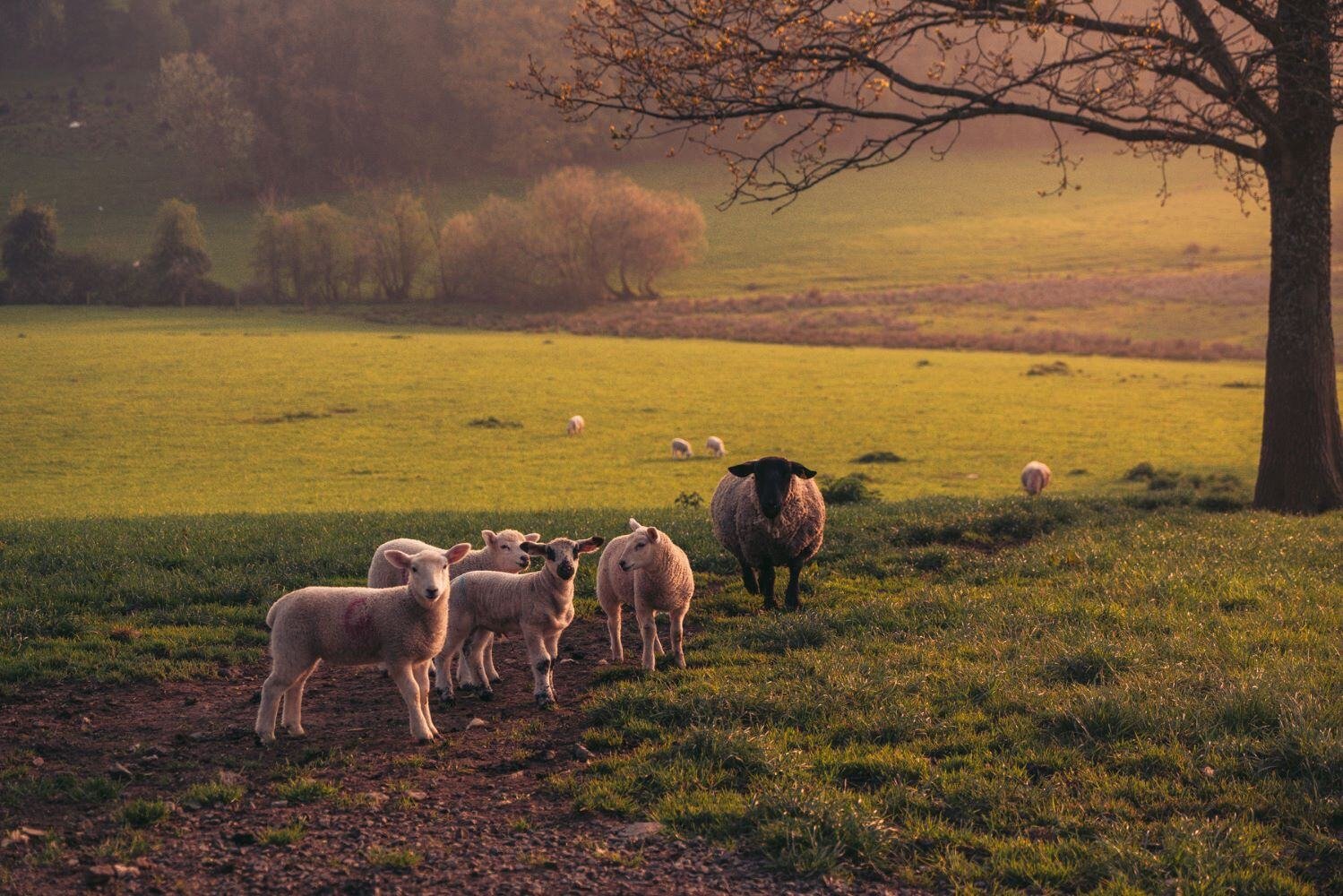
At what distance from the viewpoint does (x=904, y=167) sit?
454ft

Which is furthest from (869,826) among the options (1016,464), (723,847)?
(1016,464)

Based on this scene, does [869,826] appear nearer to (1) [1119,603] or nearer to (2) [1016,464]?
(1) [1119,603]

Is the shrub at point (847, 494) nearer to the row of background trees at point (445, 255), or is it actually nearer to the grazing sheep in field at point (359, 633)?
the grazing sheep in field at point (359, 633)

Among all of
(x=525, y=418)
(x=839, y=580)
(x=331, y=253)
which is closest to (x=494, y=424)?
(x=525, y=418)

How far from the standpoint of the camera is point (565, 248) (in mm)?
84562

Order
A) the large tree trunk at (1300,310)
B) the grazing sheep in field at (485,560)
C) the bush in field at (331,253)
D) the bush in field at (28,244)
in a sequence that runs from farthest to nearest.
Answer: the bush in field at (331,253), the bush in field at (28,244), the large tree trunk at (1300,310), the grazing sheep in field at (485,560)

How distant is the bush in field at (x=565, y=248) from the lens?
84.7 m

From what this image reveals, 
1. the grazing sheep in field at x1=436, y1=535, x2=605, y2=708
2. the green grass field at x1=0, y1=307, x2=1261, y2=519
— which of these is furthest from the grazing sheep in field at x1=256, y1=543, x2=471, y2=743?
the green grass field at x1=0, y1=307, x2=1261, y2=519

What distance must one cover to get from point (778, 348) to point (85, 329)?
3869 centimetres

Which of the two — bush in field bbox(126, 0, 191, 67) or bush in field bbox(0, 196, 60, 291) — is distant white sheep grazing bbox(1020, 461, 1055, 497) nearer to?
bush in field bbox(0, 196, 60, 291)

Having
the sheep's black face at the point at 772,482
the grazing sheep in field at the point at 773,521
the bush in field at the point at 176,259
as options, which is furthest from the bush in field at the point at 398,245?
the sheep's black face at the point at 772,482

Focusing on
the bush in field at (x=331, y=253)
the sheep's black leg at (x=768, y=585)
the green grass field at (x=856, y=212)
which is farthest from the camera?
the green grass field at (x=856, y=212)

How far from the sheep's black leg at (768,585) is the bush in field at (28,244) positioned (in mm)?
79566

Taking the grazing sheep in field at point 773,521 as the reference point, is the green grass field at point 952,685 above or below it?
below
